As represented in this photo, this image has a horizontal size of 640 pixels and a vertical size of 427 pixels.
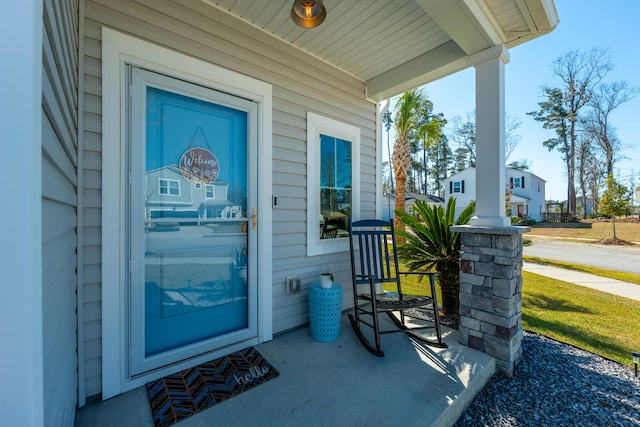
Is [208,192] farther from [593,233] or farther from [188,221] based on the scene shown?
[593,233]

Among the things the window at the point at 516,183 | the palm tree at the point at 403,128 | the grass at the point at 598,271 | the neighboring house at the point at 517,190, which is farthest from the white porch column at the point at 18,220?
the window at the point at 516,183

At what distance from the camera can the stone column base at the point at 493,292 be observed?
2.26 metres

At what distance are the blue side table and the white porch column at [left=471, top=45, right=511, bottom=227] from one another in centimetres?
144

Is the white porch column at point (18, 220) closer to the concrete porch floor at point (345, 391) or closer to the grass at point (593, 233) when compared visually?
the concrete porch floor at point (345, 391)

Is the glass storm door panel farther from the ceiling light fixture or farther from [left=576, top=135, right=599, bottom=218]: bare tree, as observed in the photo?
[left=576, top=135, right=599, bottom=218]: bare tree

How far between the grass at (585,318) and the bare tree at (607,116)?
63.0 ft

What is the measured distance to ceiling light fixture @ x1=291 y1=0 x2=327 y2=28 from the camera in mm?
1951

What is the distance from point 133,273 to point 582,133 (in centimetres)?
2686

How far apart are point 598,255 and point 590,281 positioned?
15.6 ft

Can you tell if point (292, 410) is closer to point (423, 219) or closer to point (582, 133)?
point (423, 219)

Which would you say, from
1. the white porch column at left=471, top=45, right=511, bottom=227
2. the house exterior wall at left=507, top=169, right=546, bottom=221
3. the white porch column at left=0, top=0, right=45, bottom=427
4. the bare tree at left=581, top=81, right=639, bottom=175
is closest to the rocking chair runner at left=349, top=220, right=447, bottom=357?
the white porch column at left=471, top=45, right=511, bottom=227

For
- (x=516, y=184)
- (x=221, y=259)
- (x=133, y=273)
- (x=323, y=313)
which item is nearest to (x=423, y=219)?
(x=323, y=313)

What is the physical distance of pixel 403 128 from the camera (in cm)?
859

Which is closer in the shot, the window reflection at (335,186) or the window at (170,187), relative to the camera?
the window at (170,187)
